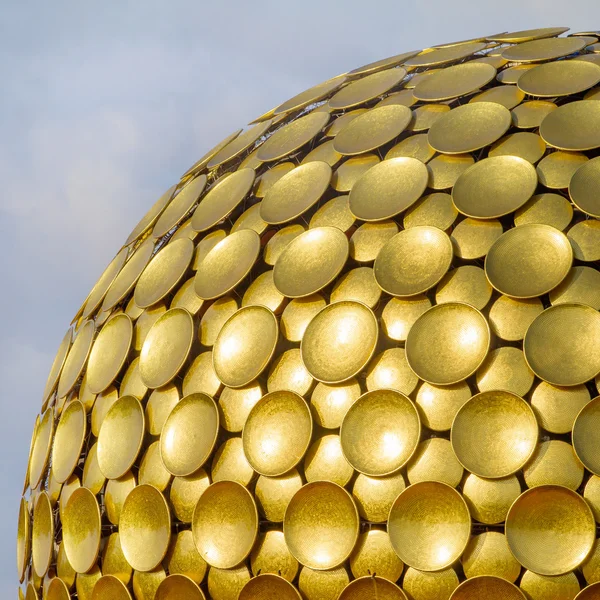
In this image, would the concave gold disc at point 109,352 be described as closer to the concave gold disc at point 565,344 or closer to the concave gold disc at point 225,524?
the concave gold disc at point 225,524

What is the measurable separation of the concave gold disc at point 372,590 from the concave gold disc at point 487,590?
16.4 inches

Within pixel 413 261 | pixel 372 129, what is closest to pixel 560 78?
pixel 372 129

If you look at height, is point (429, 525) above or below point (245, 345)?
below

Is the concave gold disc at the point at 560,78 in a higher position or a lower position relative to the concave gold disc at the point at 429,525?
higher

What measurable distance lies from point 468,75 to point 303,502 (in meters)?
4.78

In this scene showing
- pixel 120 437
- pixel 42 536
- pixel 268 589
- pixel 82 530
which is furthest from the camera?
pixel 42 536

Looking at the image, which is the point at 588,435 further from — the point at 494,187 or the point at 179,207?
the point at 179,207

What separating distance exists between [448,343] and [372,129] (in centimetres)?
295

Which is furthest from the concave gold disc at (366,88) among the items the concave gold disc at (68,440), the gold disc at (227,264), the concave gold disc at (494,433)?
the concave gold disc at (494,433)

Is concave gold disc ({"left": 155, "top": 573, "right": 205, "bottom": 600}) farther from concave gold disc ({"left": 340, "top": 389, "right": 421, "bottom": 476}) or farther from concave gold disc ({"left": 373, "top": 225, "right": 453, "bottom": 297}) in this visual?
concave gold disc ({"left": 373, "top": 225, "right": 453, "bottom": 297})

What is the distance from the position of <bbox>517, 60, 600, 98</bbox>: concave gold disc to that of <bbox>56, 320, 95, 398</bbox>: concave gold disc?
5.00 meters

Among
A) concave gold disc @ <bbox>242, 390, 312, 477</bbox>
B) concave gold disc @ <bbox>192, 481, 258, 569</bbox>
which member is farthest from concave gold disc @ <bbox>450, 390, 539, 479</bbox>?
concave gold disc @ <bbox>192, 481, 258, 569</bbox>

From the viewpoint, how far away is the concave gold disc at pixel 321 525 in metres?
7.16

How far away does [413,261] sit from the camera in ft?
25.6
